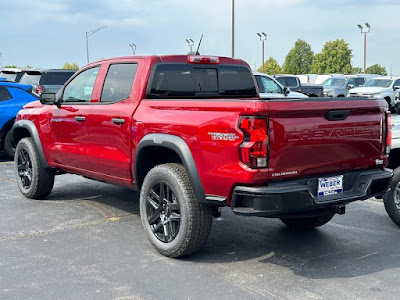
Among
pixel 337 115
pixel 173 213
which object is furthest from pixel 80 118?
pixel 337 115

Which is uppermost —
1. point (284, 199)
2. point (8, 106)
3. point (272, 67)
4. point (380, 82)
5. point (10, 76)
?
point (272, 67)

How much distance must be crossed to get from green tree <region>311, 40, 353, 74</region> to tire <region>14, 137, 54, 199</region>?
210 feet

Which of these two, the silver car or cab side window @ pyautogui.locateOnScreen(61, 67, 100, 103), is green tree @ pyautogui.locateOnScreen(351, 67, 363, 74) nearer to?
the silver car

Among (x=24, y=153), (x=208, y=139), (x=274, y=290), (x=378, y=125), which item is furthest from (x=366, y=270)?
(x=24, y=153)

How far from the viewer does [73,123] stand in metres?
5.79

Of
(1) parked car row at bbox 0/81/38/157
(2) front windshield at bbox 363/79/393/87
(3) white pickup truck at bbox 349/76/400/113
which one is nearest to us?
(1) parked car row at bbox 0/81/38/157

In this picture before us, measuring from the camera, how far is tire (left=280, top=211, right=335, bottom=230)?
5.29 meters

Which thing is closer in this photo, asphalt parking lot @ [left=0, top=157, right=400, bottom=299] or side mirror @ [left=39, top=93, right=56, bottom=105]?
asphalt parking lot @ [left=0, top=157, right=400, bottom=299]

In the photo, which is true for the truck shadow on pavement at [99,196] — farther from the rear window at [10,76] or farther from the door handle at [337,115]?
the rear window at [10,76]

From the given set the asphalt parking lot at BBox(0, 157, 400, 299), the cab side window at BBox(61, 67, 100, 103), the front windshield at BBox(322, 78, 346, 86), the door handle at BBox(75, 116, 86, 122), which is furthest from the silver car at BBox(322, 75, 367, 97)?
the door handle at BBox(75, 116, 86, 122)

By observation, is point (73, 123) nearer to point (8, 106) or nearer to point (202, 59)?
point (202, 59)

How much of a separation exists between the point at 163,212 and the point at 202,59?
178cm

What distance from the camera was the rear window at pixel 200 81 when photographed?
5078 millimetres

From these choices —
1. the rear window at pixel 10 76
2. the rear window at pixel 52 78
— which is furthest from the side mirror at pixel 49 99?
the rear window at pixel 10 76
